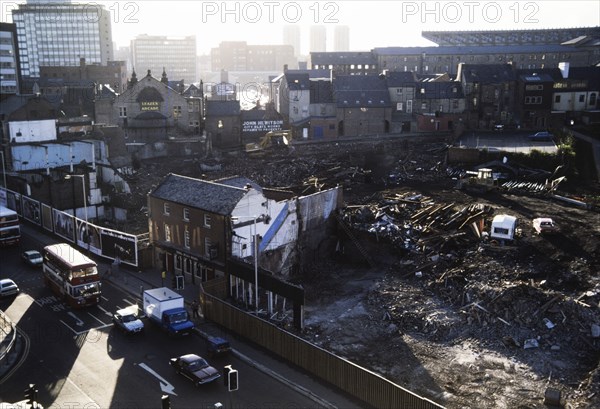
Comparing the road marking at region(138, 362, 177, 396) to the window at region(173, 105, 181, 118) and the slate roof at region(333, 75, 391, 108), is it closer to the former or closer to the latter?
the window at region(173, 105, 181, 118)

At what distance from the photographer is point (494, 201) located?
6312 centimetres

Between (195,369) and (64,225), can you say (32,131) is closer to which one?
(64,225)

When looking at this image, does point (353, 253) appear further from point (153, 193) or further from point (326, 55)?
point (326, 55)

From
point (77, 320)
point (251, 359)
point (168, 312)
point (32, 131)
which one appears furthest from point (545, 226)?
point (32, 131)

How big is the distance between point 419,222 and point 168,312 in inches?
1147

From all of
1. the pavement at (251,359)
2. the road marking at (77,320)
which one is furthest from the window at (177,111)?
the road marking at (77,320)

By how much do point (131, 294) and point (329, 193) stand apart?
19.9m

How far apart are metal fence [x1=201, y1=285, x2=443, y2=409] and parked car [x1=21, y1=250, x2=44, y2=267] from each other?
16.5 m

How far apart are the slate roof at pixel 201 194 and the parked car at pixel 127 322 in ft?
32.6

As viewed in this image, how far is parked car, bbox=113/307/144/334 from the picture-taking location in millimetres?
35312

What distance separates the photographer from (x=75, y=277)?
1502 inches

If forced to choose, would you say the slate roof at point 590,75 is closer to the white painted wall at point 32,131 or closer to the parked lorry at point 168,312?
the white painted wall at point 32,131

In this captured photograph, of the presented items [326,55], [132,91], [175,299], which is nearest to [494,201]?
[175,299]

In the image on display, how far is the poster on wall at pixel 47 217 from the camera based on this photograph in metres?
56.2
